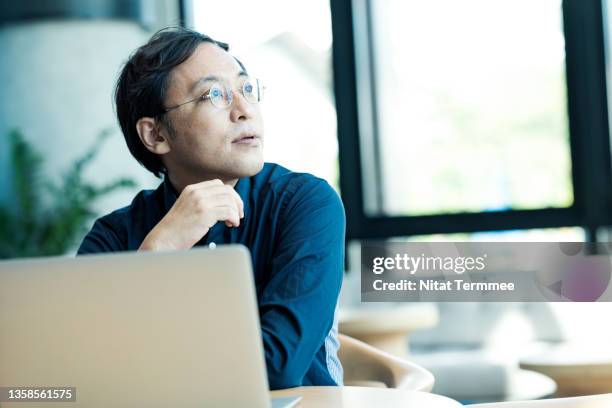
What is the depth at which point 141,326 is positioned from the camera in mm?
1248

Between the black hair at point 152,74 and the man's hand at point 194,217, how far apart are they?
373 mm

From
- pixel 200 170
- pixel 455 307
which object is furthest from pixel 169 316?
pixel 455 307

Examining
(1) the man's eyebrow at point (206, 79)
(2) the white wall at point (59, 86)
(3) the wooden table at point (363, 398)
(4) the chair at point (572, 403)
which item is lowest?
(4) the chair at point (572, 403)

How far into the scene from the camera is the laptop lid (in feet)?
3.98

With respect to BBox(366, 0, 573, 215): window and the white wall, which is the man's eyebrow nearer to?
BBox(366, 0, 573, 215): window

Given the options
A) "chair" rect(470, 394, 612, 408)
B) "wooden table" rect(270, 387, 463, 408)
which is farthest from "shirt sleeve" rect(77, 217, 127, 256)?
"chair" rect(470, 394, 612, 408)

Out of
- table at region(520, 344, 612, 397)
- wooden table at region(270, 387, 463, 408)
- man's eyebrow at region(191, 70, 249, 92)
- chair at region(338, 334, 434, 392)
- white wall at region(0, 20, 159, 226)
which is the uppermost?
white wall at region(0, 20, 159, 226)

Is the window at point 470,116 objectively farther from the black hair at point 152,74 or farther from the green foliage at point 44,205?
the black hair at point 152,74

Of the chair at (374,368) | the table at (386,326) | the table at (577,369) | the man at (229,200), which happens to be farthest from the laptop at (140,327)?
the table at (386,326)

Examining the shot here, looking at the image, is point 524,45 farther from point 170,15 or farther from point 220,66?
point 220,66

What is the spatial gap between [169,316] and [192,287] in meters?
0.05

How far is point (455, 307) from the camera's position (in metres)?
5.42

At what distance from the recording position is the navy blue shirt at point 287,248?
5.46 feet

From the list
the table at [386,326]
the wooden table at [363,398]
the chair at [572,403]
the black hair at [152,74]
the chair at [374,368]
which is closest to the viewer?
the wooden table at [363,398]
